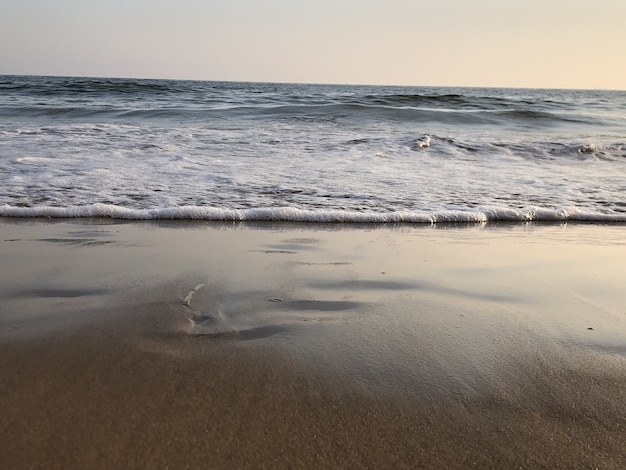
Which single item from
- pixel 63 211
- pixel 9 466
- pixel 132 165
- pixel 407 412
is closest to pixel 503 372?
pixel 407 412

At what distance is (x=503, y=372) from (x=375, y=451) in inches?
21.4

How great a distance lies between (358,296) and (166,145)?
203 inches

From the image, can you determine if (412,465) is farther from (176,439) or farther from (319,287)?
(319,287)

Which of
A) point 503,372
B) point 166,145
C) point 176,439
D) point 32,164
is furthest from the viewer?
point 166,145

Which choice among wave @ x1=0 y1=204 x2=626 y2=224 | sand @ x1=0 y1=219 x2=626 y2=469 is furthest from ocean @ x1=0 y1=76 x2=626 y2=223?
sand @ x1=0 y1=219 x2=626 y2=469

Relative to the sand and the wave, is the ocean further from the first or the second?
the sand

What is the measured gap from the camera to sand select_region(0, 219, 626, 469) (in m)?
1.13

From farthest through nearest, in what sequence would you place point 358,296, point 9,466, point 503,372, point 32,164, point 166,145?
point 166,145
point 32,164
point 358,296
point 503,372
point 9,466

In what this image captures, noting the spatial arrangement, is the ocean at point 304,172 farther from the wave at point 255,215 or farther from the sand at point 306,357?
the sand at point 306,357

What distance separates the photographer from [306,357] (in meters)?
1.54

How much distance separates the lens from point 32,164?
16.4ft

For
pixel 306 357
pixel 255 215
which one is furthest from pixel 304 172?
pixel 306 357

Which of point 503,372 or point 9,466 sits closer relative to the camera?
point 9,466

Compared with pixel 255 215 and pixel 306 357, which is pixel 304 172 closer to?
pixel 255 215
